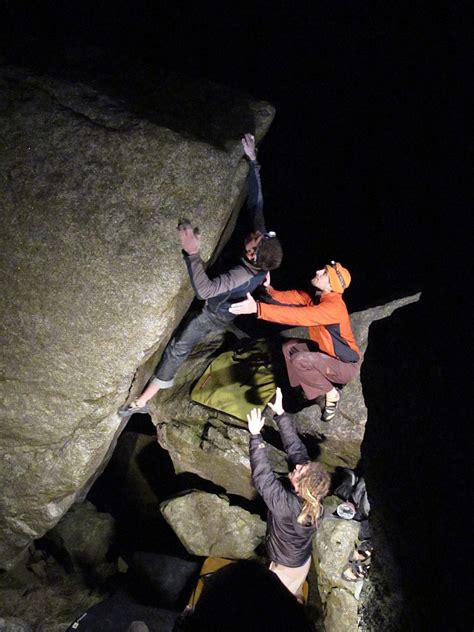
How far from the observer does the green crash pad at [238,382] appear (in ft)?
17.4

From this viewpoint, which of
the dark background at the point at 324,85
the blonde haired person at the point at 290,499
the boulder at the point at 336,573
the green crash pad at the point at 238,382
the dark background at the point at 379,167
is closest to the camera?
the dark background at the point at 379,167

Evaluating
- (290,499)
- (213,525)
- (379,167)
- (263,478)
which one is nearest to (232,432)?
(213,525)

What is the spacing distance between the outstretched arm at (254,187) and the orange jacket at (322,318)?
741 millimetres

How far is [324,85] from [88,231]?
18.4 ft

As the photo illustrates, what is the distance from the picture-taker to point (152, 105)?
446 centimetres

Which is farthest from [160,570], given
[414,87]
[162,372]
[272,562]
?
[414,87]

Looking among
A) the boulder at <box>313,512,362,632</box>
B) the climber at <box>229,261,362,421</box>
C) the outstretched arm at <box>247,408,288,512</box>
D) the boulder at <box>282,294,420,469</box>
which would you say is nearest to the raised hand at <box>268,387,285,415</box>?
the outstretched arm at <box>247,408,288,512</box>

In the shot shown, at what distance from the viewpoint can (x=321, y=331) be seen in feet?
14.3

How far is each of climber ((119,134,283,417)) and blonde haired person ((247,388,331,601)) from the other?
118cm

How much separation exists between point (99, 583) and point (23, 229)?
16.9 ft

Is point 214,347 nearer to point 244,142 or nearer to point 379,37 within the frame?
point 244,142

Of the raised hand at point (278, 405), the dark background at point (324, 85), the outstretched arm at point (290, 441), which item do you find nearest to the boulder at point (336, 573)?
the outstretched arm at point (290, 441)

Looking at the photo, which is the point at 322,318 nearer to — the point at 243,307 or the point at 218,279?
the point at 243,307

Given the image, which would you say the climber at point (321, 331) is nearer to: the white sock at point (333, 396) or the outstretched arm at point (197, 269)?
the white sock at point (333, 396)
